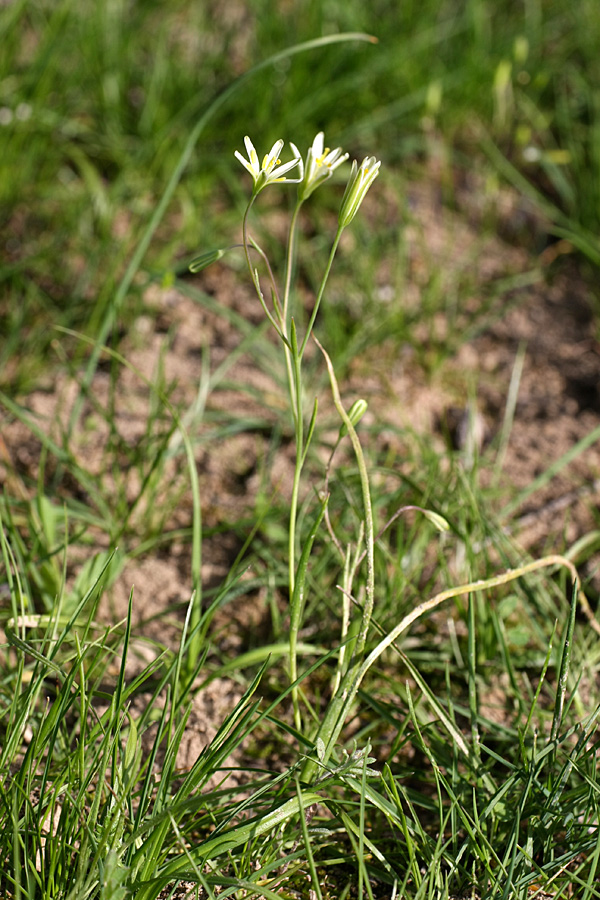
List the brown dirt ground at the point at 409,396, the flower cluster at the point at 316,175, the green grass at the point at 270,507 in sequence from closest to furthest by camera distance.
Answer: the flower cluster at the point at 316,175 → the green grass at the point at 270,507 → the brown dirt ground at the point at 409,396

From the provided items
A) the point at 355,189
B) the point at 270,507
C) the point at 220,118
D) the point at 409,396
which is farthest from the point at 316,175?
the point at 220,118

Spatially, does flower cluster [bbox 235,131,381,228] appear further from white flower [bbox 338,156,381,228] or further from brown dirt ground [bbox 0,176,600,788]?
brown dirt ground [bbox 0,176,600,788]

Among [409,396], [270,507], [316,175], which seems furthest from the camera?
[409,396]

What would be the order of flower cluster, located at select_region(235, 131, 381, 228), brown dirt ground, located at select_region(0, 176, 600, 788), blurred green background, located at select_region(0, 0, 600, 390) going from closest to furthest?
flower cluster, located at select_region(235, 131, 381, 228)
brown dirt ground, located at select_region(0, 176, 600, 788)
blurred green background, located at select_region(0, 0, 600, 390)

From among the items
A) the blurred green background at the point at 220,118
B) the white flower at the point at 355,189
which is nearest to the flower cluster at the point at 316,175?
the white flower at the point at 355,189

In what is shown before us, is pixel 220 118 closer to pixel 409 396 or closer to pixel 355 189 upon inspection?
pixel 409 396

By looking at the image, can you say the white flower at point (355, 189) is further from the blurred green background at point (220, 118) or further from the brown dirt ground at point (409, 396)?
the blurred green background at point (220, 118)

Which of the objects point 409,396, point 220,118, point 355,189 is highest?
point 355,189

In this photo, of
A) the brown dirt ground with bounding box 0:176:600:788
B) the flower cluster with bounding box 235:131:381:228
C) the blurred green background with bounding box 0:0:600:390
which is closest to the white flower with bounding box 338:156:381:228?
the flower cluster with bounding box 235:131:381:228
